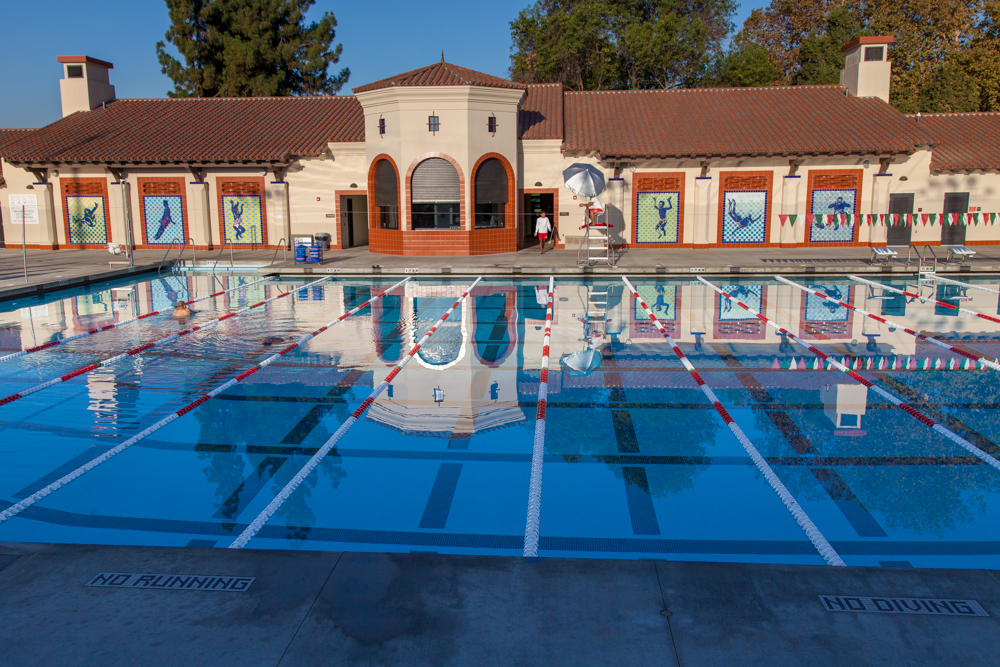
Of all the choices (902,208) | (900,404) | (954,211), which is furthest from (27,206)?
(954,211)

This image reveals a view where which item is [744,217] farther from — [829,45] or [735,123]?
[829,45]

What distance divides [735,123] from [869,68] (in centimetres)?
529

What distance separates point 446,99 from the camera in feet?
69.9

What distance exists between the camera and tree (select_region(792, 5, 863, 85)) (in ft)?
121

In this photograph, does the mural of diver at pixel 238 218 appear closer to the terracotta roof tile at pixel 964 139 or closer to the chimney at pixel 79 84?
the chimney at pixel 79 84

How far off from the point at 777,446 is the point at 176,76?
38115 mm

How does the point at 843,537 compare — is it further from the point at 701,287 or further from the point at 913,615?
the point at 701,287

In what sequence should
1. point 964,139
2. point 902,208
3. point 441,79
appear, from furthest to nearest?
point 964,139, point 902,208, point 441,79

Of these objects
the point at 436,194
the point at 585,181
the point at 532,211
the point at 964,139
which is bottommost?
the point at 532,211

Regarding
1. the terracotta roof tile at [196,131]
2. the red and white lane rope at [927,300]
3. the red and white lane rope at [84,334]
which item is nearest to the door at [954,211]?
the red and white lane rope at [927,300]

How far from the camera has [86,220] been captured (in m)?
25.4

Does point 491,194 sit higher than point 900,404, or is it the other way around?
point 491,194

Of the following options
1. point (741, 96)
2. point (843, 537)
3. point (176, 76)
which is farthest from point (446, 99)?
point (176, 76)

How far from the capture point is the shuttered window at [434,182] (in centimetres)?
2178
